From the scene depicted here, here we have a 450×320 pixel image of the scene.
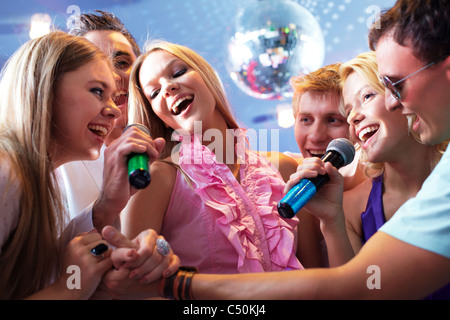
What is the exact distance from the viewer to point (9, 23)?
305cm

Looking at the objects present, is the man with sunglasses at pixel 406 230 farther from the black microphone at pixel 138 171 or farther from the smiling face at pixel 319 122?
the smiling face at pixel 319 122

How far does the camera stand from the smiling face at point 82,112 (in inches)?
50.3

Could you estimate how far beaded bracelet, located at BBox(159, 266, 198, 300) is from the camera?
100cm

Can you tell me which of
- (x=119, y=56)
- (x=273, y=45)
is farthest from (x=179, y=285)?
(x=273, y=45)

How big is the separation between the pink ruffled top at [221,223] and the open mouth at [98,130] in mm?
283

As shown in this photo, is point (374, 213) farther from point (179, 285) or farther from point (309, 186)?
point (179, 285)

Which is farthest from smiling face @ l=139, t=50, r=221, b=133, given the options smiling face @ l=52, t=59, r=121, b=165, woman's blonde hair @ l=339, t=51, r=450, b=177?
woman's blonde hair @ l=339, t=51, r=450, b=177

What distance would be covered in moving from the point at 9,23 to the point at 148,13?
1.17 metres

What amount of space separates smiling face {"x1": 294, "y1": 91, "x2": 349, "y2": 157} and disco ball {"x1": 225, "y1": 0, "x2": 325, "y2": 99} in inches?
21.7

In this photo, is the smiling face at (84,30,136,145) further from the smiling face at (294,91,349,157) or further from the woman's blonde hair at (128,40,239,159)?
the smiling face at (294,91,349,157)

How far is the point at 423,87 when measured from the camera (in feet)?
3.44

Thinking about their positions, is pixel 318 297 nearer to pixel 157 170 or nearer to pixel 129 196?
pixel 129 196

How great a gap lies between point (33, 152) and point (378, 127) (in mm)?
1058
